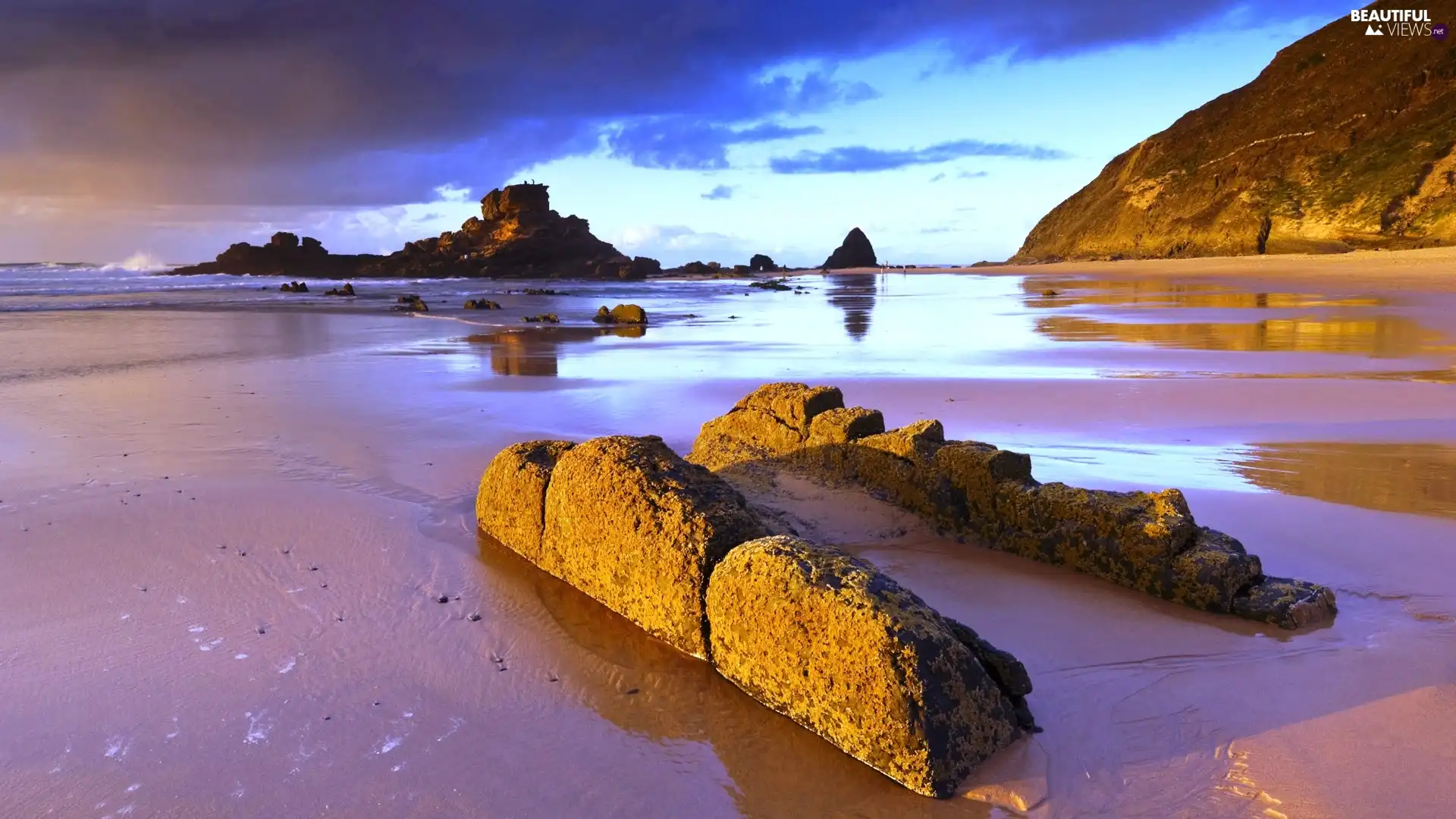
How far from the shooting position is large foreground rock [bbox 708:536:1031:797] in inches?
96.6

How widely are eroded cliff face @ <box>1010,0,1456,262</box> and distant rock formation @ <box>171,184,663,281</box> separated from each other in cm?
4171

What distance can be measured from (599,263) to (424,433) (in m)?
70.6

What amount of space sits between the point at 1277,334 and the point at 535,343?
13.7 m

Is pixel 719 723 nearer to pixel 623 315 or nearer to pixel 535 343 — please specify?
pixel 535 343

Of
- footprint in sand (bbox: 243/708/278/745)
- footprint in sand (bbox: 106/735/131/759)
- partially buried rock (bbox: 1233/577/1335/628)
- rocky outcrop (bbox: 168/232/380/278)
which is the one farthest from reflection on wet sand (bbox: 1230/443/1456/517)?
rocky outcrop (bbox: 168/232/380/278)

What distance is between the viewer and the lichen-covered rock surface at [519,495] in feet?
14.1

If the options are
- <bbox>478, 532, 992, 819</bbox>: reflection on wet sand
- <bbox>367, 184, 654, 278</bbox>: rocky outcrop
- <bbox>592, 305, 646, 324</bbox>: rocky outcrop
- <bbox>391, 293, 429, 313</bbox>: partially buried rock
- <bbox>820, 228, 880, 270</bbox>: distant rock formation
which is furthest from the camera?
<bbox>820, 228, 880, 270</bbox>: distant rock formation

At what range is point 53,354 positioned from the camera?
1313 cm

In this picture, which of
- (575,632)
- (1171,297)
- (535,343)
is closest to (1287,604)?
(575,632)

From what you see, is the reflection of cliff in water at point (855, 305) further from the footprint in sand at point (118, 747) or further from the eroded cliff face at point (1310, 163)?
the eroded cliff face at point (1310, 163)

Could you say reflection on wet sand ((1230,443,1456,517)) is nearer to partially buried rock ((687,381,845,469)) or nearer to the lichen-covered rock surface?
partially buried rock ((687,381,845,469))

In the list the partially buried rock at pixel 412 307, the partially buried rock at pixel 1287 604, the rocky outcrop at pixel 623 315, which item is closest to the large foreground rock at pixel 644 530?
the partially buried rock at pixel 1287 604

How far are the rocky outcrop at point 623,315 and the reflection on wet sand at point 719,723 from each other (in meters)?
18.6

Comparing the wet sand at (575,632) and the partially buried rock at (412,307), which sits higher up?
the partially buried rock at (412,307)
